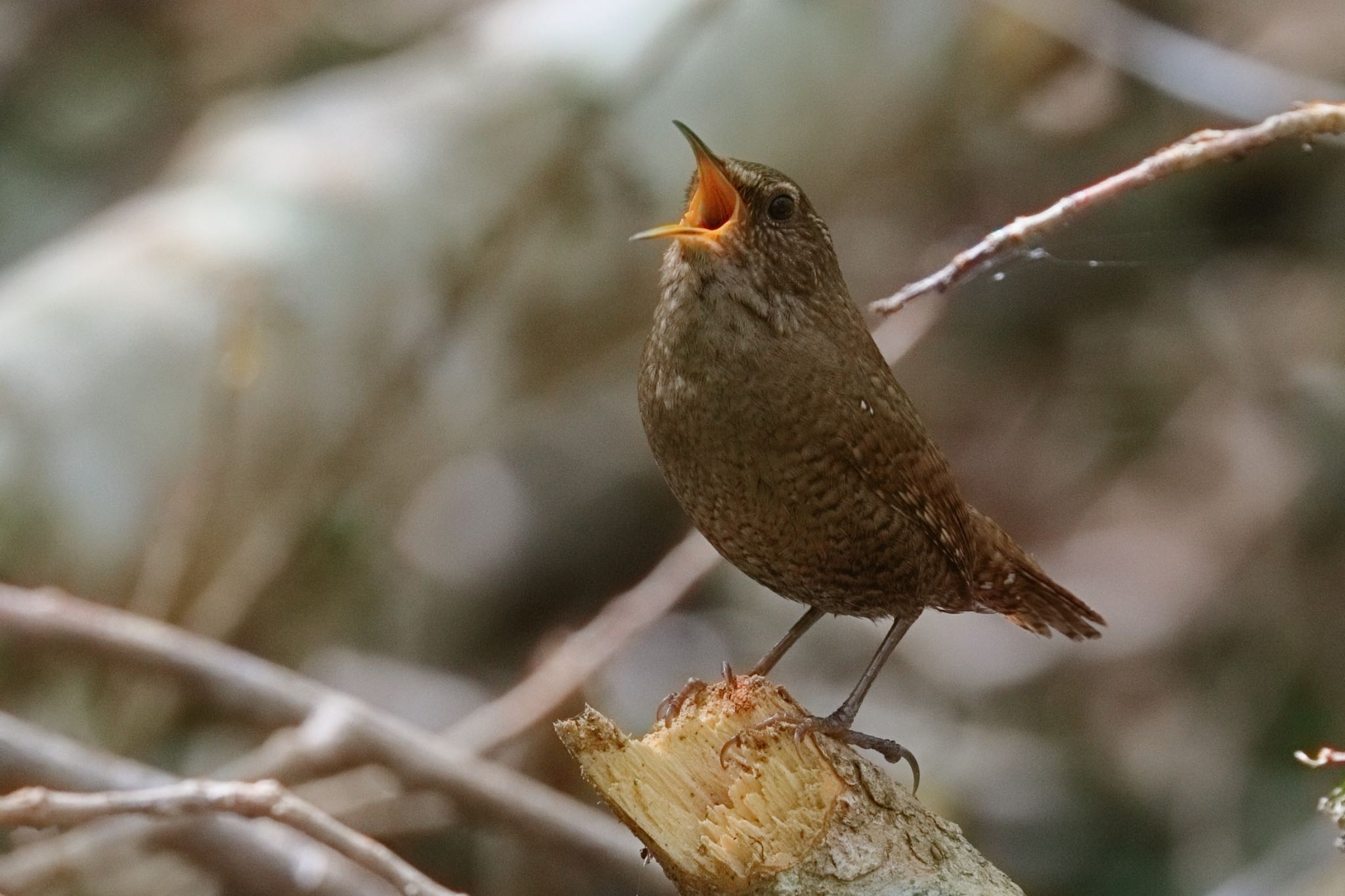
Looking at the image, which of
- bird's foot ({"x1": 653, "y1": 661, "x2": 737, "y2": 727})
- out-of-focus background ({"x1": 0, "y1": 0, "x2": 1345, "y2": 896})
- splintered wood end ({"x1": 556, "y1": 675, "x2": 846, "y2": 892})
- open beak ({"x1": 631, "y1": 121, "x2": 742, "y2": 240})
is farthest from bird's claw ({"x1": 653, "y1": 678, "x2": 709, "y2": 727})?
out-of-focus background ({"x1": 0, "y1": 0, "x2": 1345, "y2": 896})

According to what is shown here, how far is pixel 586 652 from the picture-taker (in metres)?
3.60

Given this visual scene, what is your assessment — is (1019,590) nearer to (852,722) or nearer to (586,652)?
(852,722)

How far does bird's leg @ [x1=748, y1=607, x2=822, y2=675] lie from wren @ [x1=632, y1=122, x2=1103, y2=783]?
0.05 feet

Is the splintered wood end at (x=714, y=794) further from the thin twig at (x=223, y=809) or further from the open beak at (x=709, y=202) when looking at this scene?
the open beak at (x=709, y=202)

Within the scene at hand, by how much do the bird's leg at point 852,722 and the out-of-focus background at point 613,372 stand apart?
1.94ft

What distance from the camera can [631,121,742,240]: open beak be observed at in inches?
88.2

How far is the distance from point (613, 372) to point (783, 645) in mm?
2952

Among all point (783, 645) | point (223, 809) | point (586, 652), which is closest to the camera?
point (223, 809)

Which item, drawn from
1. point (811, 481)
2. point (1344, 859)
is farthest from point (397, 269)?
point (1344, 859)

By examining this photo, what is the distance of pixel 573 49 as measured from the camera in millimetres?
4766

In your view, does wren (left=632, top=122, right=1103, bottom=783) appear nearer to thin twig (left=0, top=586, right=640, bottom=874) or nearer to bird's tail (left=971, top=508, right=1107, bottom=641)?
bird's tail (left=971, top=508, right=1107, bottom=641)

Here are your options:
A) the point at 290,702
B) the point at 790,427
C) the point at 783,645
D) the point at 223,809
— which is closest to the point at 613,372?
the point at 290,702

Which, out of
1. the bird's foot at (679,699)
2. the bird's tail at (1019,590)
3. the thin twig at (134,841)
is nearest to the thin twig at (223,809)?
the bird's foot at (679,699)

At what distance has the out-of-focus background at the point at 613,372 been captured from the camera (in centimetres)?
386
